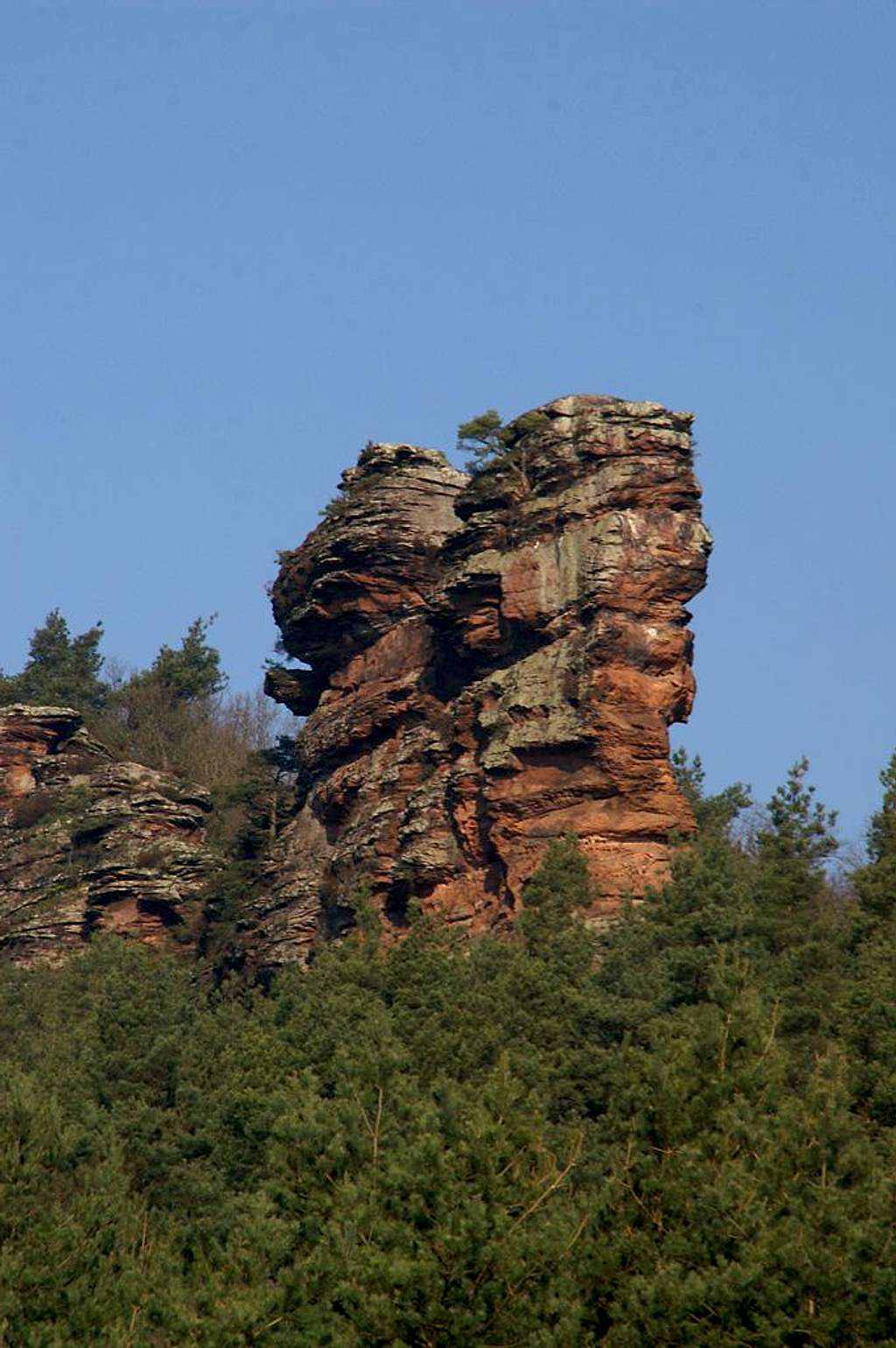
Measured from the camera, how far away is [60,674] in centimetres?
12056

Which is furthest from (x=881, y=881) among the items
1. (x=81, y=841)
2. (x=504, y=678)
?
(x=81, y=841)

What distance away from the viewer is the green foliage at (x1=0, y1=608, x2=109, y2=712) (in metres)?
117

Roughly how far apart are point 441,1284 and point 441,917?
3577cm

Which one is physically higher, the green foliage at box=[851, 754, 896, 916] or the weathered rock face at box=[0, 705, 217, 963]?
the weathered rock face at box=[0, 705, 217, 963]

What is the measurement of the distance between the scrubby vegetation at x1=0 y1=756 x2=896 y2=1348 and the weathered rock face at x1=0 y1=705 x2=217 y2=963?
17.0 m

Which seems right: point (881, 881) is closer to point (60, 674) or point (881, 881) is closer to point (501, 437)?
point (501, 437)

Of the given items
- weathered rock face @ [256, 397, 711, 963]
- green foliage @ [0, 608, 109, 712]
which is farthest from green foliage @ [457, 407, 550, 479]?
green foliage @ [0, 608, 109, 712]

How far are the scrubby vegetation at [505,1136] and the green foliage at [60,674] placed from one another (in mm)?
45425

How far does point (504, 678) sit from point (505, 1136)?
114ft

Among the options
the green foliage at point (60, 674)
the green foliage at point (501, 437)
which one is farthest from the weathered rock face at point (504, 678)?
the green foliage at point (60, 674)

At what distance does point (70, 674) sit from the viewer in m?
120

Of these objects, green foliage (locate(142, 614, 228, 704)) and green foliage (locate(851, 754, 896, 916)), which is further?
green foliage (locate(142, 614, 228, 704))

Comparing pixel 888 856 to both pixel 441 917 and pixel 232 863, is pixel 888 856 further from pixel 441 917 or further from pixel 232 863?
pixel 232 863

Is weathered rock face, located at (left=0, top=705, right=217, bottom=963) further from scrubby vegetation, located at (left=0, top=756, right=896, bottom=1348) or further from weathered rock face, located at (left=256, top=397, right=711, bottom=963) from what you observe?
scrubby vegetation, located at (left=0, top=756, right=896, bottom=1348)
